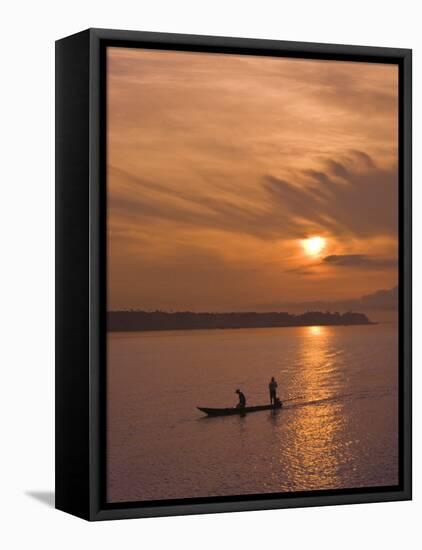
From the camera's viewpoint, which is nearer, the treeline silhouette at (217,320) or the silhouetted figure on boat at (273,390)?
the treeline silhouette at (217,320)

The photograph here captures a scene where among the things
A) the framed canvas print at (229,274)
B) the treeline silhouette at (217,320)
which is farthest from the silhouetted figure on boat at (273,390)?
the treeline silhouette at (217,320)

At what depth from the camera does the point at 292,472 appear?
1189 cm

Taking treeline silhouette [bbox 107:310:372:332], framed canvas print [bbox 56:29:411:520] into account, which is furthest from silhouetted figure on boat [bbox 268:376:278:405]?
treeline silhouette [bbox 107:310:372:332]

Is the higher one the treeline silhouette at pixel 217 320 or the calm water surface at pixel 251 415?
the treeline silhouette at pixel 217 320

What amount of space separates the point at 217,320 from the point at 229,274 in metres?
0.33

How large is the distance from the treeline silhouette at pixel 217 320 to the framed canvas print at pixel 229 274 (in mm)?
13

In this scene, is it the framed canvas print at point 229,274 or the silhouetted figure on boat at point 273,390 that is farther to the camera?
the silhouetted figure on boat at point 273,390

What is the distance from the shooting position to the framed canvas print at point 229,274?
1136cm

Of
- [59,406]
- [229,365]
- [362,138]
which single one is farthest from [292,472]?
[362,138]

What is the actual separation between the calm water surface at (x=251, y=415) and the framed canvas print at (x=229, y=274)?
0.01 meters

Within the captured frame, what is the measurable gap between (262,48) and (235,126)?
23.1 inches

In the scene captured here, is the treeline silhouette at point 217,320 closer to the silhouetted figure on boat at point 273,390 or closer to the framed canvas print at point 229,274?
the framed canvas print at point 229,274

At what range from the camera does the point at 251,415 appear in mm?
11766

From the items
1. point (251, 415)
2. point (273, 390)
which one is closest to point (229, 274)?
point (273, 390)
